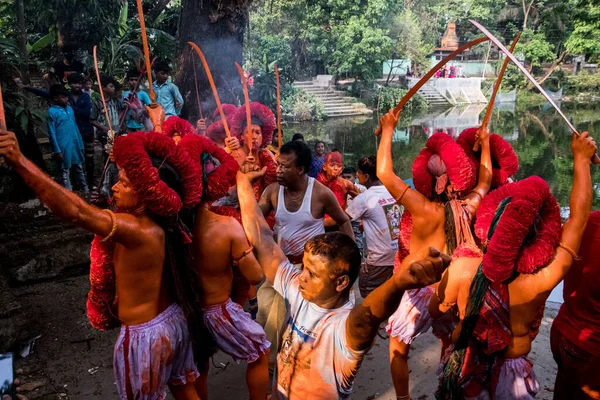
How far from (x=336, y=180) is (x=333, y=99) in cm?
2429

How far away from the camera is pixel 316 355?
190 centimetres

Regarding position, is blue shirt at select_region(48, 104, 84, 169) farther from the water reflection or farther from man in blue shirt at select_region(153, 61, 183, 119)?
the water reflection

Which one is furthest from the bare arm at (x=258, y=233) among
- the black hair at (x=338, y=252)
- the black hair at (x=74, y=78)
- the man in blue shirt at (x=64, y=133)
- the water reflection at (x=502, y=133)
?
the water reflection at (x=502, y=133)

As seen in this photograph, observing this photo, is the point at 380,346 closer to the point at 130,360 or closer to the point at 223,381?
the point at 223,381

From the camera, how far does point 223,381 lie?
3.52 meters

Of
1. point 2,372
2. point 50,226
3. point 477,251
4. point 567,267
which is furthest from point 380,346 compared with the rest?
point 50,226

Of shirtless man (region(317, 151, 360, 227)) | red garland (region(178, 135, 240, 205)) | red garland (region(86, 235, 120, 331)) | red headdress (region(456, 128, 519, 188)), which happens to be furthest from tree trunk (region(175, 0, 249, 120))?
red garland (region(86, 235, 120, 331))

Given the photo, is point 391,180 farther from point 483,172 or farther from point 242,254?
point 242,254

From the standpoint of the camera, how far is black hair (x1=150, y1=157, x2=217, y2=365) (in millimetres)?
2398

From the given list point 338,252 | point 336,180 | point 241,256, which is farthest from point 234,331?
point 336,180

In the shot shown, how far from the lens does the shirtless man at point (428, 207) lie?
116 inches

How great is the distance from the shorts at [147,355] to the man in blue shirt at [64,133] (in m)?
4.80

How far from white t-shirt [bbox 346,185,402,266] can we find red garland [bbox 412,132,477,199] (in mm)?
918

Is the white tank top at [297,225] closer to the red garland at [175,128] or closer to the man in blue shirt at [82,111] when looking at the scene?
→ the red garland at [175,128]
